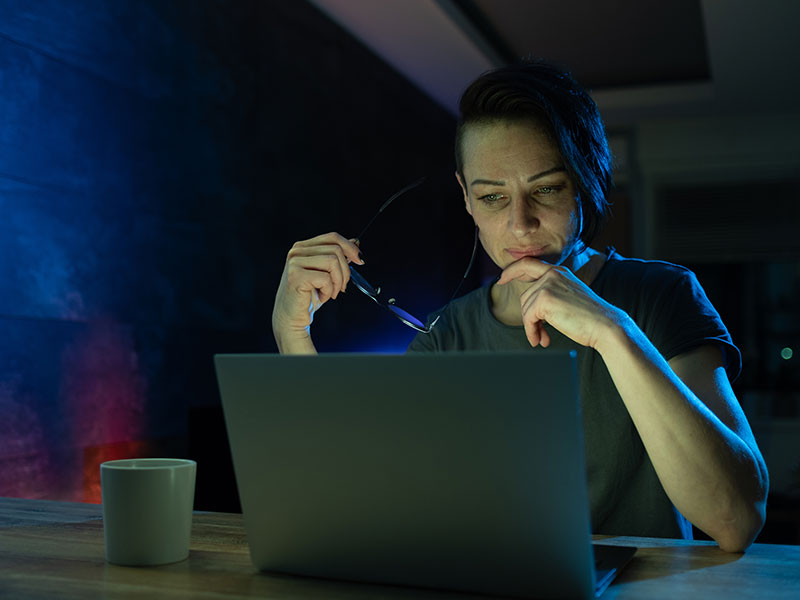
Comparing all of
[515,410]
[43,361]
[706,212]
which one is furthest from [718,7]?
[515,410]

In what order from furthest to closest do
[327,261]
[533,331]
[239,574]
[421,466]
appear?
1. [327,261]
2. [533,331]
3. [239,574]
4. [421,466]

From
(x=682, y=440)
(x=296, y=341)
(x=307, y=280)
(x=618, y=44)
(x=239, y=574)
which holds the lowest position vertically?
(x=239, y=574)

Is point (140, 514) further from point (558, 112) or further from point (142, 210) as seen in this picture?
point (142, 210)

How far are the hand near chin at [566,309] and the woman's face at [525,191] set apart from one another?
0.32 m

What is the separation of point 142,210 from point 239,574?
179 centimetres

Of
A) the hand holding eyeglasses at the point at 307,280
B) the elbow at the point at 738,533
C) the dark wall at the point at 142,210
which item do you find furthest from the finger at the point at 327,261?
the dark wall at the point at 142,210

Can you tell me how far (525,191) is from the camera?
135 cm

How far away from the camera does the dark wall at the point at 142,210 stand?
2.00 metres

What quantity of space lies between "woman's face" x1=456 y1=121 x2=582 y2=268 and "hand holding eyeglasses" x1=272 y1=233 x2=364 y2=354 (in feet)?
0.88

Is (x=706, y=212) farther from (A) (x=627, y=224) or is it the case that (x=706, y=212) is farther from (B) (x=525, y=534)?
(B) (x=525, y=534)

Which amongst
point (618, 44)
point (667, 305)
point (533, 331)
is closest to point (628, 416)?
point (667, 305)

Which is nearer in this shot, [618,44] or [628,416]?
[628,416]

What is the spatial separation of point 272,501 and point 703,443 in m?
0.52

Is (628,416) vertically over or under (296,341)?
under
